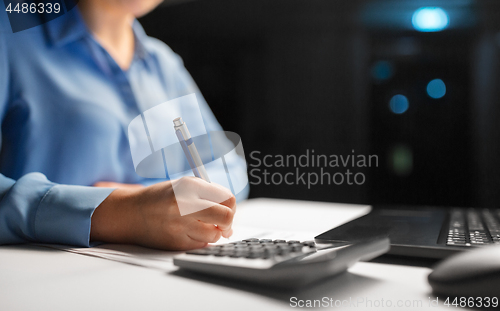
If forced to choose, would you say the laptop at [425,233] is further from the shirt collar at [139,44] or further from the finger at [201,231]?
the shirt collar at [139,44]

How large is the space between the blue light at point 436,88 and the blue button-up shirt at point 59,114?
1712 millimetres

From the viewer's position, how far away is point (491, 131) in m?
1.83

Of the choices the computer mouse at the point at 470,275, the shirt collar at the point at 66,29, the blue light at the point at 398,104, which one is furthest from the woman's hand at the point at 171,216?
the blue light at the point at 398,104

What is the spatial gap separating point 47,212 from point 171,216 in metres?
0.14

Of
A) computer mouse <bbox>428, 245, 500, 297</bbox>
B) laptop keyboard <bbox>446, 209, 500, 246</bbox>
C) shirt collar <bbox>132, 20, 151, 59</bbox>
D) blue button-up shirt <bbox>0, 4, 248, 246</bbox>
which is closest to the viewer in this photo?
computer mouse <bbox>428, 245, 500, 297</bbox>

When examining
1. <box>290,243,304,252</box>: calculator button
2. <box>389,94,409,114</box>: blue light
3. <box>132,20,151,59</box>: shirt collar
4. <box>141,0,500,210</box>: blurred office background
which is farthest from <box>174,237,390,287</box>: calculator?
<box>389,94,409,114</box>: blue light

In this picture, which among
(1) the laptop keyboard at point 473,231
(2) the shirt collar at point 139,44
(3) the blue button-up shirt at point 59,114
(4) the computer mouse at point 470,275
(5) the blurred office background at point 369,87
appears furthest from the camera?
(5) the blurred office background at point 369,87

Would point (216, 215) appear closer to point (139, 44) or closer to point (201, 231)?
point (201, 231)

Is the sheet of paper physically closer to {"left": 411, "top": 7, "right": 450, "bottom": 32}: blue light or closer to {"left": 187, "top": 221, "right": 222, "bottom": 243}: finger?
{"left": 187, "top": 221, "right": 222, "bottom": 243}: finger

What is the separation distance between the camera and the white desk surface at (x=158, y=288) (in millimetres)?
222

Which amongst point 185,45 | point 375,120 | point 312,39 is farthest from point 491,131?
point 185,45

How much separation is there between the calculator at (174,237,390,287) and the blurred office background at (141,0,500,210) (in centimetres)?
151

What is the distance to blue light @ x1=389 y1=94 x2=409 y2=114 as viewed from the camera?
192 centimetres

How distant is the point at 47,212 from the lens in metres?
0.38
